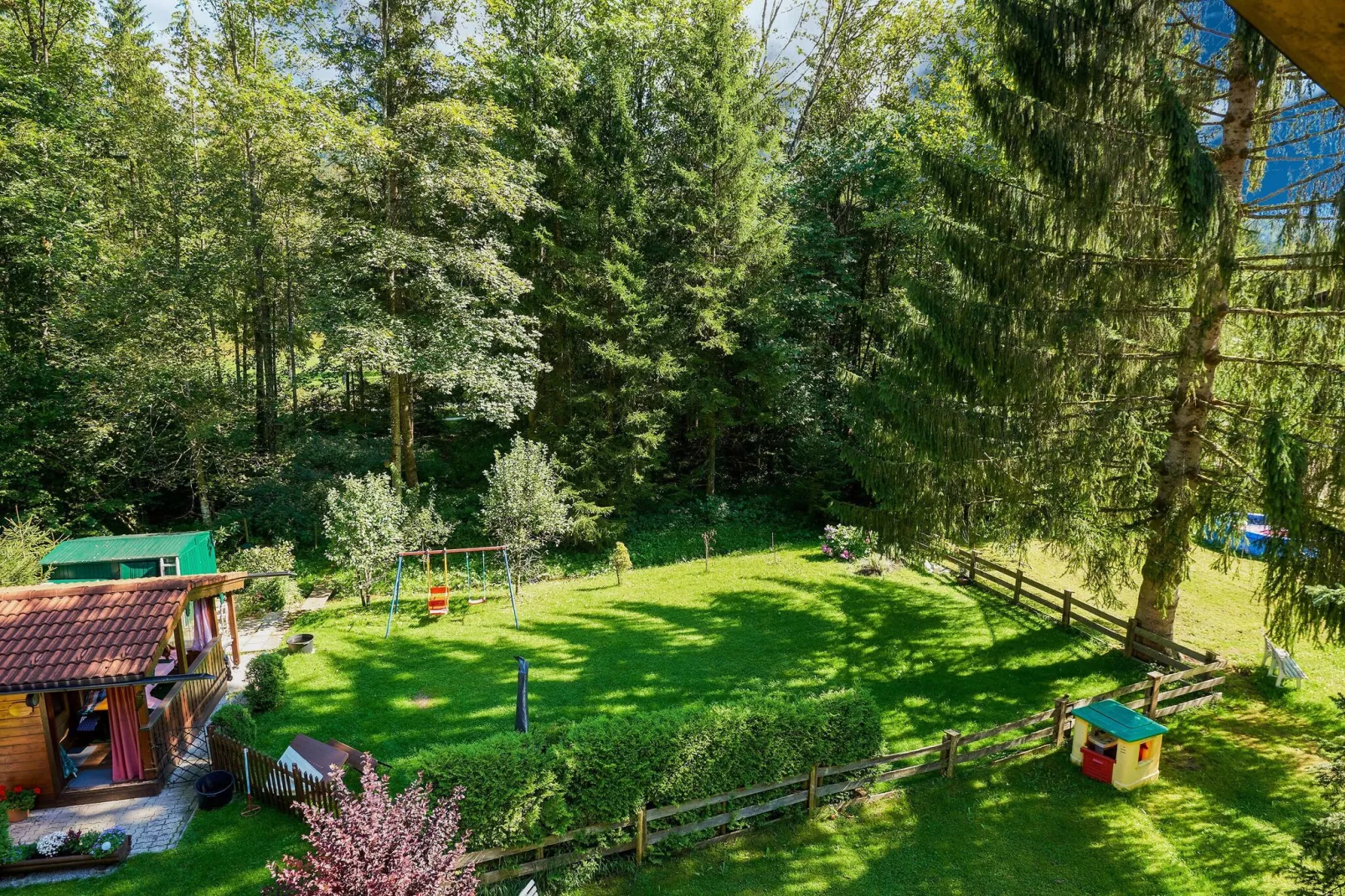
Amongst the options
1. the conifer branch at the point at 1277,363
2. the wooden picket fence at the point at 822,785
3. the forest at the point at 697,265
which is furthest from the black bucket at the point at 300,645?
the conifer branch at the point at 1277,363

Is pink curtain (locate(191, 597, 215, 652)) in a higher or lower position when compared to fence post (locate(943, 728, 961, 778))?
higher

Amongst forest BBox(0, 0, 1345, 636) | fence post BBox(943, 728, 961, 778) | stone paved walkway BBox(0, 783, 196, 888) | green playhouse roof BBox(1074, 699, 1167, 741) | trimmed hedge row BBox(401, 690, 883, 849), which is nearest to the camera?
trimmed hedge row BBox(401, 690, 883, 849)

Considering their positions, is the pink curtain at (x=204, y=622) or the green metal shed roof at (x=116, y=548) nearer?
the pink curtain at (x=204, y=622)

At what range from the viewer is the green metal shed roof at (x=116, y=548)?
12.9 meters

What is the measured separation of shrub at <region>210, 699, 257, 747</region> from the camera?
9391 millimetres

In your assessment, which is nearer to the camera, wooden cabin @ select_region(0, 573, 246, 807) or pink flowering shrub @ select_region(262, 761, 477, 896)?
pink flowering shrub @ select_region(262, 761, 477, 896)

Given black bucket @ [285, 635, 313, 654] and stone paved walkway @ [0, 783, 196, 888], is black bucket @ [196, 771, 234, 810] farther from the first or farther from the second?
black bucket @ [285, 635, 313, 654]

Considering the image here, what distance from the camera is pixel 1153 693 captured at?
971 centimetres

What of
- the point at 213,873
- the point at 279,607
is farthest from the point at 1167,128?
the point at 279,607

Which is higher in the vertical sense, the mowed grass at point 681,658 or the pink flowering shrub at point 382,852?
the pink flowering shrub at point 382,852

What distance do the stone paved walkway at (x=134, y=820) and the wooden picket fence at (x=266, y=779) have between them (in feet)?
1.79

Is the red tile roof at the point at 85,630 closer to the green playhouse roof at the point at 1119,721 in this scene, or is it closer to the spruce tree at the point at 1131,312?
the spruce tree at the point at 1131,312

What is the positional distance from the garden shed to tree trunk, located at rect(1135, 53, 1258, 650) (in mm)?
16376

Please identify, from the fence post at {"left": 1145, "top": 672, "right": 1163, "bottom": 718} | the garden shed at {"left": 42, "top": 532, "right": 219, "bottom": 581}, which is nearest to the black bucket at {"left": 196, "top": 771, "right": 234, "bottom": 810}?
the garden shed at {"left": 42, "top": 532, "right": 219, "bottom": 581}
